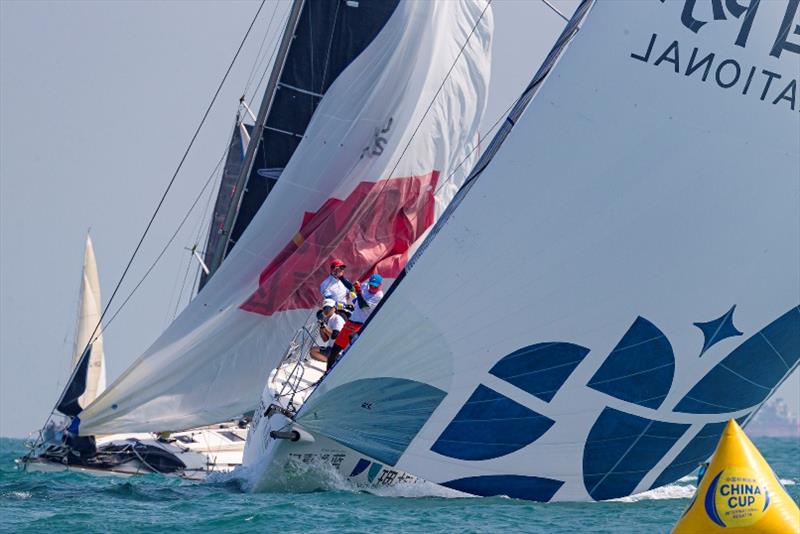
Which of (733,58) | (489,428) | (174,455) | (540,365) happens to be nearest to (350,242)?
(174,455)

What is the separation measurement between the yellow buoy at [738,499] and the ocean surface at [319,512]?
2.08m

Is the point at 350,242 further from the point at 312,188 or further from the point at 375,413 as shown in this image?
the point at 375,413

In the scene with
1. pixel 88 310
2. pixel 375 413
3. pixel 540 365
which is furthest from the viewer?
pixel 88 310

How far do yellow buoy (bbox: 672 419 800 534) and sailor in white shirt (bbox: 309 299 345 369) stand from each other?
6453 mm

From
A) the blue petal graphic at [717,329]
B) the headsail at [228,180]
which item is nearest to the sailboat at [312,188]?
the headsail at [228,180]

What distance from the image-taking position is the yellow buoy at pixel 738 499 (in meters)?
10.4

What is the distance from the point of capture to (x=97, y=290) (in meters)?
36.6

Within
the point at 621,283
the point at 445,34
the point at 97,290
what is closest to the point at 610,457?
the point at 621,283

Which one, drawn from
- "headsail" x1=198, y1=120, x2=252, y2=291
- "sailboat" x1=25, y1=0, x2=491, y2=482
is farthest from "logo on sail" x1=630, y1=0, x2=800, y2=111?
"headsail" x1=198, y1=120, x2=252, y2=291

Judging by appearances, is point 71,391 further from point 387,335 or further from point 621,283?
point 621,283

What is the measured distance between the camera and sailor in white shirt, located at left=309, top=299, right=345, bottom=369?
16.6m

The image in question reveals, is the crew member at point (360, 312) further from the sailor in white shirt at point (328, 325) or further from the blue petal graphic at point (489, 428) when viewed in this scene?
the blue petal graphic at point (489, 428)

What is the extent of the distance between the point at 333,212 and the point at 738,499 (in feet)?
33.3

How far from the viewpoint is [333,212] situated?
65.1 feet
